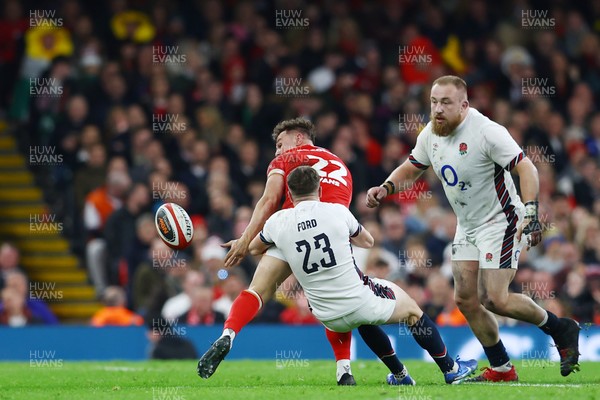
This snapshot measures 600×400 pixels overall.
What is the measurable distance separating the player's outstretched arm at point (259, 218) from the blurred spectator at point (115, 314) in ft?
20.6

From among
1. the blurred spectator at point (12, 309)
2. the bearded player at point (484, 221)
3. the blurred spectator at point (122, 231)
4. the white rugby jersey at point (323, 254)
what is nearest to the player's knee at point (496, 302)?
the bearded player at point (484, 221)

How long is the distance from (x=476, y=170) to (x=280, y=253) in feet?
5.72

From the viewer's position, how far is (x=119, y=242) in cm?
1816

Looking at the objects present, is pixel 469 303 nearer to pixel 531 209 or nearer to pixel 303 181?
pixel 531 209

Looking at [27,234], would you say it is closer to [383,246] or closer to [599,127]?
[383,246]

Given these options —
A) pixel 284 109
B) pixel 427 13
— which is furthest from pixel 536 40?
pixel 284 109

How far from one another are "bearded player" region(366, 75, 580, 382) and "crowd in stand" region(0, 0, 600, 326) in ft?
18.1

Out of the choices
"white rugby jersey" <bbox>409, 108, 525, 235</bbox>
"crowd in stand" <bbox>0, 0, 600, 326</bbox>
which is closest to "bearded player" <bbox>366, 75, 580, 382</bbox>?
"white rugby jersey" <bbox>409, 108, 525, 235</bbox>

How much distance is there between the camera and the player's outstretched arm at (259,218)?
1034cm

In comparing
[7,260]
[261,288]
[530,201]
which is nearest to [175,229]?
[261,288]

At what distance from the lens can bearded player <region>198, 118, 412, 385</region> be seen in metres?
10.1

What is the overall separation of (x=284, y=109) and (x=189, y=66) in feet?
5.96

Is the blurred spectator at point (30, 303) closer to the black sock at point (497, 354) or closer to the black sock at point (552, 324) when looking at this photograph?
the black sock at point (497, 354)

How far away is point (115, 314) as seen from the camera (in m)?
Result: 16.6
